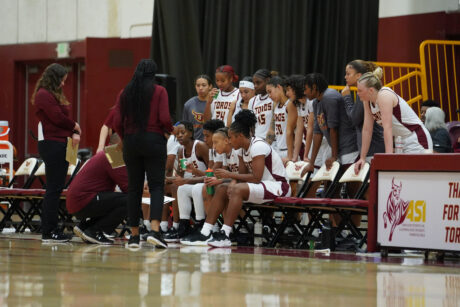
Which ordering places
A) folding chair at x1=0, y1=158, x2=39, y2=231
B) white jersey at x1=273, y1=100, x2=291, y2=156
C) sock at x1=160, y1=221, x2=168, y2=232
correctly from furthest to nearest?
folding chair at x1=0, y1=158, x2=39, y2=231 < sock at x1=160, y1=221, x2=168, y2=232 < white jersey at x1=273, y1=100, x2=291, y2=156

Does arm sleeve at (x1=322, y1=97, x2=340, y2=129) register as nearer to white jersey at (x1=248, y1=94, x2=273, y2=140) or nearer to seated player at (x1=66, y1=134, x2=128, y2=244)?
white jersey at (x1=248, y1=94, x2=273, y2=140)

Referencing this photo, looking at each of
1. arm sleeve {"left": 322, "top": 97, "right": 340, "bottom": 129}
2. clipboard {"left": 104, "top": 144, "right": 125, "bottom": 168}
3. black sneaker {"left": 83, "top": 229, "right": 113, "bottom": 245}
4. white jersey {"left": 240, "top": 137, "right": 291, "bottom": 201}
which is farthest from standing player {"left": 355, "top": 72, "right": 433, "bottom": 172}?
black sneaker {"left": 83, "top": 229, "right": 113, "bottom": 245}

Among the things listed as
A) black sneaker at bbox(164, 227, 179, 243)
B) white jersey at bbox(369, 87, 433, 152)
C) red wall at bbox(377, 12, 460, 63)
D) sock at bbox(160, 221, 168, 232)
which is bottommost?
black sneaker at bbox(164, 227, 179, 243)

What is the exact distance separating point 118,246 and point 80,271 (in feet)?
8.10

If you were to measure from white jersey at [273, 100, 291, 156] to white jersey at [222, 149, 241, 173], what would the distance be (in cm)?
95

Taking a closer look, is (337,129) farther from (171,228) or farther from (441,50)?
(441,50)

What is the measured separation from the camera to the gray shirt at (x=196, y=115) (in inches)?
393

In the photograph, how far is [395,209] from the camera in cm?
655

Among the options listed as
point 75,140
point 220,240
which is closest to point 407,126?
point 220,240

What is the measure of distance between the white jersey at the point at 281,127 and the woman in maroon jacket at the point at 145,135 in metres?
2.25

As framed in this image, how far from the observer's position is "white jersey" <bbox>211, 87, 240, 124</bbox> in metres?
9.71

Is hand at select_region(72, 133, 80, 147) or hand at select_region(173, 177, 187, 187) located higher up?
hand at select_region(72, 133, 80, 147)

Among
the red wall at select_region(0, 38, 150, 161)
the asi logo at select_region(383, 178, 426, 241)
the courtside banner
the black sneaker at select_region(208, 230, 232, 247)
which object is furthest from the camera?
the red wall at select_region(0, 38, 150, 161)

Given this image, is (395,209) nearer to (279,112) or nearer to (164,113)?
(164,113)
